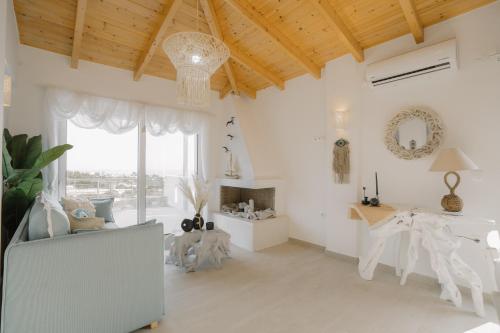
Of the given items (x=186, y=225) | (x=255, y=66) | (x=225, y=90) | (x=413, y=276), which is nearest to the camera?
(x=413, y=276)

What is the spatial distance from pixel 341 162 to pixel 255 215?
1669 mm

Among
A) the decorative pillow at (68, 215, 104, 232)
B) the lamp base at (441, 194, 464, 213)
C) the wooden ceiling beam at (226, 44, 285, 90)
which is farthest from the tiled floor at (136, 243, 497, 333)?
the wooden ceiling beam at (226, 44, 285, 90)

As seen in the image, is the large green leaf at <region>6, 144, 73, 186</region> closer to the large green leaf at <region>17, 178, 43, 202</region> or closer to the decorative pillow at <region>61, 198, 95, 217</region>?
the large green leaf at <region>17, 178, 43, 202</region>

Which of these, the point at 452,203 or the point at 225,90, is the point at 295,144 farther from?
the point at 452,203

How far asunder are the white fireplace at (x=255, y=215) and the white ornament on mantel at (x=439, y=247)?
1822mm

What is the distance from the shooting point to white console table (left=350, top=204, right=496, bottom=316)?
2.28m

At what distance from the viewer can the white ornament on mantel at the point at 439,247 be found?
2.24m

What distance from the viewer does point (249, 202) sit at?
472 centimetres

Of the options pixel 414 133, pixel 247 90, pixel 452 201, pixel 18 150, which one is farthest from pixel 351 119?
pixel 18 150

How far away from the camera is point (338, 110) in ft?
12.0

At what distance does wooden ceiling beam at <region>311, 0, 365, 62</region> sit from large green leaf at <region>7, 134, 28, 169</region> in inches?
146

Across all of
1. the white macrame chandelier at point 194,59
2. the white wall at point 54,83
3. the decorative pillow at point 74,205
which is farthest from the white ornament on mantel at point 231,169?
the decorative pillow at point 74,205

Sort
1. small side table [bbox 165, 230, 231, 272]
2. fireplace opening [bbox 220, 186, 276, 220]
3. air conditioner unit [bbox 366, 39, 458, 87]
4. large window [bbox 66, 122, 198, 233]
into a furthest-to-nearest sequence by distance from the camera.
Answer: fireplace opening [bbox 220, 186, 276, 220]
large window [bbox 66, 122, 198, 233]
small side table [bbox 165, 230, 231, 272]
air conditioner unit [bbox 366, 39, 458, 87]

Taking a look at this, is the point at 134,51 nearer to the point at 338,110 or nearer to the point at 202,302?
the point at 338,110
